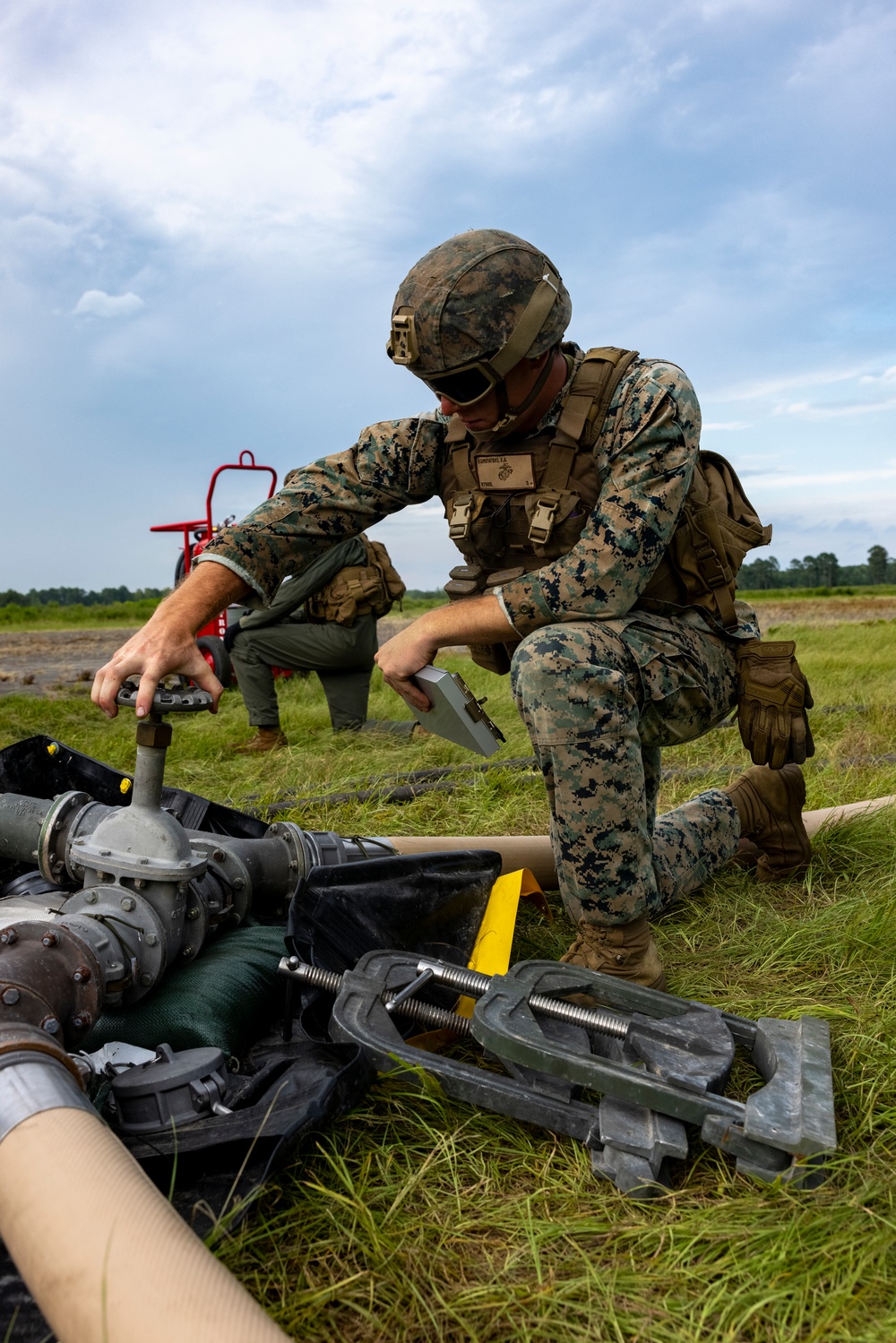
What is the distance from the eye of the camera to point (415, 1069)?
199cm

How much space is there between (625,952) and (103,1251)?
1.64 meters

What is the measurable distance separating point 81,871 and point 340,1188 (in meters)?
1.04

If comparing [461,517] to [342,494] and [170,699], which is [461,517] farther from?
[170,699]

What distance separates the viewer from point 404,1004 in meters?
2.17

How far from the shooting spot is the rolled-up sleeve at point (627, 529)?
2721 millimetres

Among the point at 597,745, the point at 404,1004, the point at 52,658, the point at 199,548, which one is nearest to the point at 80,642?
the point at 52,658

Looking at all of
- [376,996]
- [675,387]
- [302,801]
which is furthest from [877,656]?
[376,996]

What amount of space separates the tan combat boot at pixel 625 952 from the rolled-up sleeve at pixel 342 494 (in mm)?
1412

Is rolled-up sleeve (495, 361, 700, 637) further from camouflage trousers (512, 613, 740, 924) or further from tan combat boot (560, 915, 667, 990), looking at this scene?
tan combat boot (560, 915, 667, 990)

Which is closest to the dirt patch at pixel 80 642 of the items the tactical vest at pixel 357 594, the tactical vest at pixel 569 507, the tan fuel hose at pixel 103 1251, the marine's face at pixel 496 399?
the tactical vest at pixel 357 594

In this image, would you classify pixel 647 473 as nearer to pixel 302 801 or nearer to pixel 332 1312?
pixel 332 1312

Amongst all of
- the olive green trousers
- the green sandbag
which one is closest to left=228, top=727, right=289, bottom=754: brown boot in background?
the olive green trousers

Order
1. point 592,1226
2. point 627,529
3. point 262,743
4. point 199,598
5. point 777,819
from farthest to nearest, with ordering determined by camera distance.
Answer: point 262,743, point 777,819, point 199,598, point 627,529, point 592,1226

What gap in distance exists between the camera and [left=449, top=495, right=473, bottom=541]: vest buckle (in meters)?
3.10
